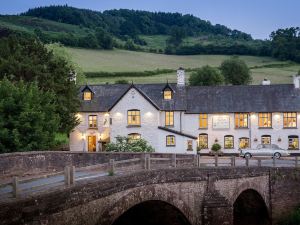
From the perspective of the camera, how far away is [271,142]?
65.2m

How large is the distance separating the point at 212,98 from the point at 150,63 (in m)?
58.6

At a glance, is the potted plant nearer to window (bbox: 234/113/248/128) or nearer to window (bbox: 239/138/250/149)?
window (bbox: 239/138/250/149)

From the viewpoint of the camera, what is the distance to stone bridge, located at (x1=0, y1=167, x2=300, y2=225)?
2105 cm

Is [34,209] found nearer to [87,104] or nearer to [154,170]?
[154,170]

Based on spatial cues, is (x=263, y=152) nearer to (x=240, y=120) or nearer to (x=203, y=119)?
(x=240, y=120)

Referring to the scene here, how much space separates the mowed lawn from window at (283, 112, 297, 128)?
4074cm

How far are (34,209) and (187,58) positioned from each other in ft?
385

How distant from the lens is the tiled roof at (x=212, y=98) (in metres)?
65.0

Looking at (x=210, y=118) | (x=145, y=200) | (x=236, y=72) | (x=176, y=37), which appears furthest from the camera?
(x=176, y=37)

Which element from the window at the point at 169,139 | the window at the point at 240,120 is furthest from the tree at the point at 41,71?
the window at the point at 240,120

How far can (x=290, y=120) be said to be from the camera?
64.8 metres

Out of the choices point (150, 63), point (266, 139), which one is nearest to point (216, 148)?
point (266, 139)

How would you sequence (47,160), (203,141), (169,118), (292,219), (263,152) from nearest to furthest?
(47,160) → (292,219) → (263,152) → (169,118) → (203,141)

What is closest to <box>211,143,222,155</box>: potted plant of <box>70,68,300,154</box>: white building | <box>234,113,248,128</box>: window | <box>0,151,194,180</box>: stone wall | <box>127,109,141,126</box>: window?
<box>70,68,300,154</box>: white building
